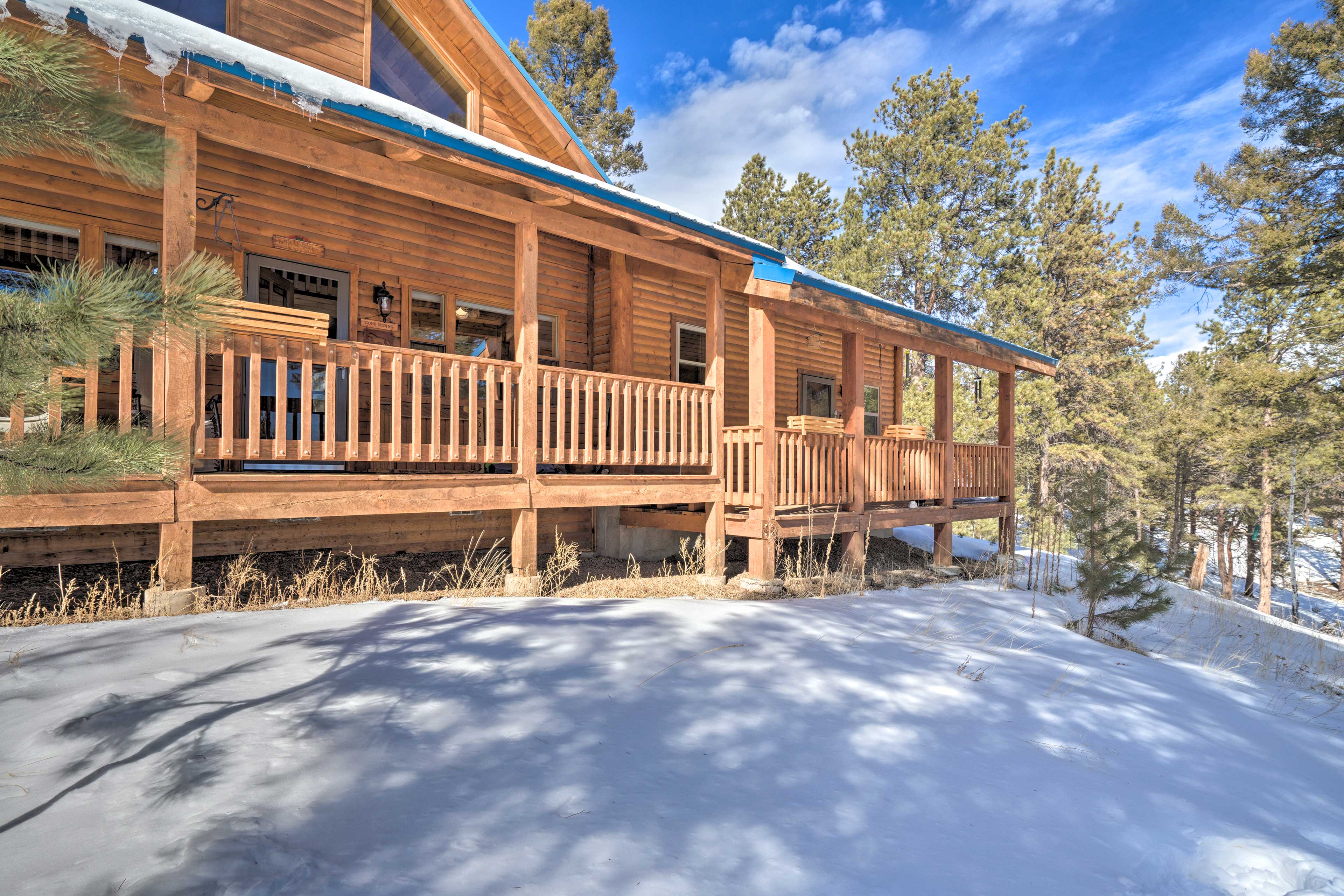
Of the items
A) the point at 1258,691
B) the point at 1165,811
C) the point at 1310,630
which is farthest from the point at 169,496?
the point at 1310,630

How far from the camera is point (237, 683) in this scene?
3242mm

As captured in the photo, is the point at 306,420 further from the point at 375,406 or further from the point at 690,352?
the point at 690,352

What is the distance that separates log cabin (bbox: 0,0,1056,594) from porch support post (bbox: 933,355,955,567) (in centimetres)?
6

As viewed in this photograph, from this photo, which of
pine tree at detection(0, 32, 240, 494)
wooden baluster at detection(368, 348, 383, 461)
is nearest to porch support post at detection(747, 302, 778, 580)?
wooden baluster at detection(368, 348, 383, 461)

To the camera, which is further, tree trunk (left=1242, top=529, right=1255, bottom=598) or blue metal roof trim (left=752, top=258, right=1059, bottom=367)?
tree trunk (left=1242, top=529, right=1255, bottom=598)

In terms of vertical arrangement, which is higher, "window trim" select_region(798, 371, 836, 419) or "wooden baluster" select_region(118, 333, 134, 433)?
"window trim" select_region(798, 371, 836, 419)

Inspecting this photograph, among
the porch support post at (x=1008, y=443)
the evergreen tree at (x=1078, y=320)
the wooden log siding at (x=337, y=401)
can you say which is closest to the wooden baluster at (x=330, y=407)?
the wooden log siding at (x=337, y=401)

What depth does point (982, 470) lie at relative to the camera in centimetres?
1202

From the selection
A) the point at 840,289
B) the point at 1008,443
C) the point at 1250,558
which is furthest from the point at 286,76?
the point at 1250,558

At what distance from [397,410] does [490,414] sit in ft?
2.66

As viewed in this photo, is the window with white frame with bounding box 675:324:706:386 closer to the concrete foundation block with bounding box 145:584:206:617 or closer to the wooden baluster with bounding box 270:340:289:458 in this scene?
the wooden baluster with bounding box 270:340:289:458

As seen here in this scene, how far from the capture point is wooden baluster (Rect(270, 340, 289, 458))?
4902mm

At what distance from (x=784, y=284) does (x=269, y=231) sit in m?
5.63

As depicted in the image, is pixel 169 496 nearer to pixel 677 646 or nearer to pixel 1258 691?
pixel 677 646
